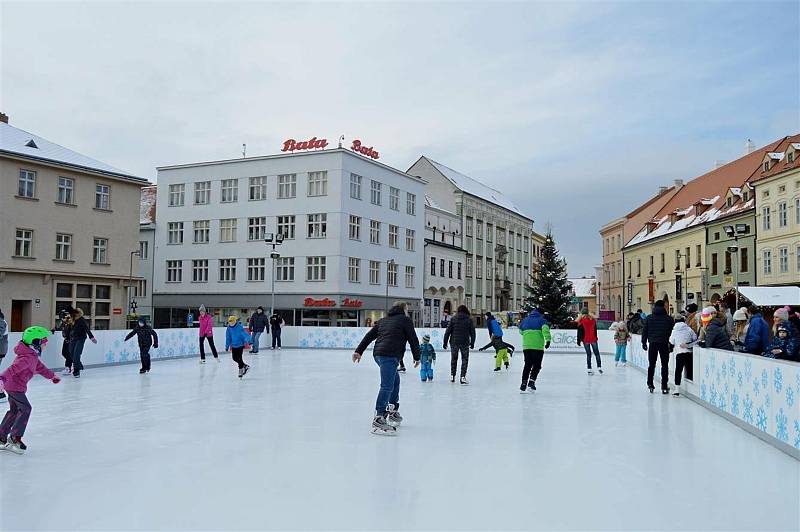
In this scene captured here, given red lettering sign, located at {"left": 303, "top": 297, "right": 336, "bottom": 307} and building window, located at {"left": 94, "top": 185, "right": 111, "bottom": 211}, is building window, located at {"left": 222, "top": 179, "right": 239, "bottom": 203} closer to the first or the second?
red lettering sign, located at {"left": 303, "top": 297, "right": 336, "bottom": 307}

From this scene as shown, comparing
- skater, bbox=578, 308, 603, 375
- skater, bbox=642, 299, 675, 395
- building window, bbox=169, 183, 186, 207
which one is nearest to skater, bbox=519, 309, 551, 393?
skater, bbox=642, 299, 675, 395

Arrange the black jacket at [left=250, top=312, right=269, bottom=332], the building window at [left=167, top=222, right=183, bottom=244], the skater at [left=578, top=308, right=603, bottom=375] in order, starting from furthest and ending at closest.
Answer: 1. the building window at [left=167, top=222, right=183, bottom=244]
2. the black jacket at [left=250, top=312, right=269, bottom=332]
3. the skater at [left=578, top=308, right=603, bottom=375]

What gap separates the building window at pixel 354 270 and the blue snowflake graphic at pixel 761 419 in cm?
3636

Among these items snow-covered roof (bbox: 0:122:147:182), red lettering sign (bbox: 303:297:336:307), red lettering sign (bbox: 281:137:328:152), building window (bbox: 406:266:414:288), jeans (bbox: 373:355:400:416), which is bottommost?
jeans (bbox: 373:355:400:416)

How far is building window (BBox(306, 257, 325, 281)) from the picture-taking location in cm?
4492

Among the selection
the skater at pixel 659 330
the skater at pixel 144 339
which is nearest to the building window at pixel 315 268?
the skater at pixel 144 339

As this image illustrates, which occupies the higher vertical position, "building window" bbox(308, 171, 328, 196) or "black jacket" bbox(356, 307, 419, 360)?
"building window" bbox(308, 171, 328, 196)

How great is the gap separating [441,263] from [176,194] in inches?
856

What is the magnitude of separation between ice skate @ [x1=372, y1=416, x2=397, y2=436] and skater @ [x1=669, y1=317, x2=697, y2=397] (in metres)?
7.01

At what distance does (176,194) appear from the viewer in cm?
5125

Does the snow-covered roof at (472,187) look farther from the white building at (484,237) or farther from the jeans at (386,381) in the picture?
the jeans at (386,381)

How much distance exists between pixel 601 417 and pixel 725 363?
7.44ft

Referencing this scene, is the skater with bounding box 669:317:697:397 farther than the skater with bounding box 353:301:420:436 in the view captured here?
Yes

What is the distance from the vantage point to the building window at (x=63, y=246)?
35.2 metres
